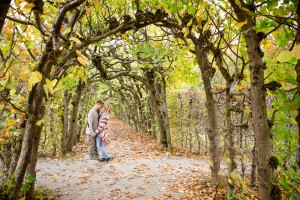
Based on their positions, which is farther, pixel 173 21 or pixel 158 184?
pixel 158 184

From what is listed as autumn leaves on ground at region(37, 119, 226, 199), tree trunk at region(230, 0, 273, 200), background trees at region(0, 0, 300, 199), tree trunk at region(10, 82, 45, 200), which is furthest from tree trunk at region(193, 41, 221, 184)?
tree trunk at region(10, 82, 45, 200)

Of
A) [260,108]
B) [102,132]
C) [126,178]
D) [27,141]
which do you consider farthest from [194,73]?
[260,108]

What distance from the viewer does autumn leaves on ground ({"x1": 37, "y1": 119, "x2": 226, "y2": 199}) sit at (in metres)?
6.21

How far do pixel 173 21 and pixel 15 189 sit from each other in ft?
14.8

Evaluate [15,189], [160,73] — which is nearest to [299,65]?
[15,189]

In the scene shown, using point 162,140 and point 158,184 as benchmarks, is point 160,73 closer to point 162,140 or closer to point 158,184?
point 162,140

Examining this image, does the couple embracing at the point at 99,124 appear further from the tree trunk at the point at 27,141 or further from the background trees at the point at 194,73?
the tree trunk at the point at 27,141

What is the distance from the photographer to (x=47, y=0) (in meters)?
4.93

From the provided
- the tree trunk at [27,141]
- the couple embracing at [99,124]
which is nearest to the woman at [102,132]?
the couple embracing at [99,124]

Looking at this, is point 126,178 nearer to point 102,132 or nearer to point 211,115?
point 102,132

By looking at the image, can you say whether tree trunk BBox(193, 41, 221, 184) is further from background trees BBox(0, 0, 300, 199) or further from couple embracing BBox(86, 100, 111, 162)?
couple embracing BBox(86, 100, 111, 162)

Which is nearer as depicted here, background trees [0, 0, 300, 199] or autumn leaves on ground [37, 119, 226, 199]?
background trees [0, 0, 300, 199]

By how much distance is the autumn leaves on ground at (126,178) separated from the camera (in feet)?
20.4

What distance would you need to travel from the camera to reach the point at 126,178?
7.62m
